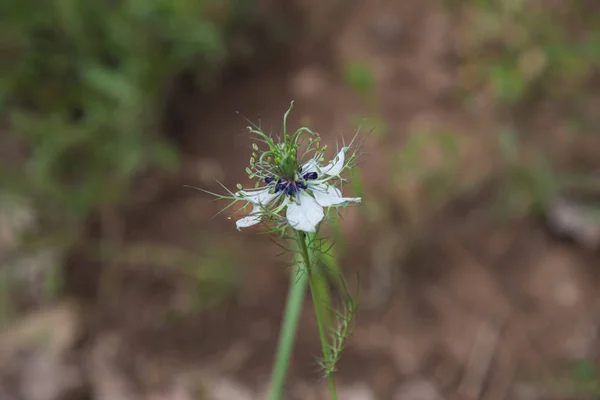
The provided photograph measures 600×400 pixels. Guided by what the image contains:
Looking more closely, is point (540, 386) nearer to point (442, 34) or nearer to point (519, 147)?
point (519, 147)

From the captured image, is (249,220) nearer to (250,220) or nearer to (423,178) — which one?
(250,220)

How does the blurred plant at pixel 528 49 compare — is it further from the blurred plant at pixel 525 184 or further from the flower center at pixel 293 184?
the flower center at pixel 293 184

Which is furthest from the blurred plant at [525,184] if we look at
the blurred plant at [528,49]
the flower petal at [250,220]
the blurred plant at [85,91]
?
the flower petal at [250,220]

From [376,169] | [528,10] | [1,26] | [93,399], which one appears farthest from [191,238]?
[528,10]

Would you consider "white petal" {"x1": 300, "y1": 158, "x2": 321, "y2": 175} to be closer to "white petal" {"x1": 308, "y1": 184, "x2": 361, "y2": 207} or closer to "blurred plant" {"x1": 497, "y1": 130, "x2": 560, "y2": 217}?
"white petal" {"x1": 308, "y1": 184, "x2": 361, "y2": 207}

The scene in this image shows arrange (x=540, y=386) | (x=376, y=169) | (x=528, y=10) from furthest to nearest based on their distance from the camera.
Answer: (x=528, y=10) → (x=376, y=169) → (x=540, y=386)

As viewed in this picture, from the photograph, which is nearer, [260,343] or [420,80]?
[260,343]

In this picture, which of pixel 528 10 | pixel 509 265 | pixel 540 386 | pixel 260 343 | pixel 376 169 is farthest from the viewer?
pixel 528 10
